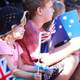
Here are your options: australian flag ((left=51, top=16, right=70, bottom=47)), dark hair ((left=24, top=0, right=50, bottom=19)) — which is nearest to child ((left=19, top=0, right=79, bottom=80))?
dark hair ((left=24, top=0, right=50, bottom=19))

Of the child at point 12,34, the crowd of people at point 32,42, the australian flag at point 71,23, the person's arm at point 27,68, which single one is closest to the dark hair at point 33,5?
the crowd of people at point 32,42

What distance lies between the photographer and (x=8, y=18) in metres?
2.04

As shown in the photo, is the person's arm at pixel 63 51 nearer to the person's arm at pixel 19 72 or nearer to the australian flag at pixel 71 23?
the australian flag at pixel 71 23

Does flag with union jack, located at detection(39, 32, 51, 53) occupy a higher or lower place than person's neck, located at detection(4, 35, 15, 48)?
lower

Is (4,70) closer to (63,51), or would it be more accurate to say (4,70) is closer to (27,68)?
(27,68)

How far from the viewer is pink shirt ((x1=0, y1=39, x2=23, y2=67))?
202 centimetres

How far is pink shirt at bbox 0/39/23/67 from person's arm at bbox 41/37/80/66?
0.25m

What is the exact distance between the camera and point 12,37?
2059mm

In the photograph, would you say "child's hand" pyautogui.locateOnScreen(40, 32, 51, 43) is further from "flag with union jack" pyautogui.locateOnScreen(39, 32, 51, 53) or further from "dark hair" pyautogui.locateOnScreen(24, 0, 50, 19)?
"dark hair" pyautogui.locateOnScreen(24, 0, 50, 19)

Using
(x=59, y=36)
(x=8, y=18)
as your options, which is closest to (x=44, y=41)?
(x=59, y=36)

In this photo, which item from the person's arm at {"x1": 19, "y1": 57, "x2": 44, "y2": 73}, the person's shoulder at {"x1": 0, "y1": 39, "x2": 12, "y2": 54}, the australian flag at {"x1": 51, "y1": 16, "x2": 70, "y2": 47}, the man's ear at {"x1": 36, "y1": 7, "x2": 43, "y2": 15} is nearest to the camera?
the person's shoulder at {"x1": 0, "y1": 39, "x2": 12, "y2": 54}

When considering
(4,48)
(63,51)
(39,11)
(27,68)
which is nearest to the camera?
(4,48)

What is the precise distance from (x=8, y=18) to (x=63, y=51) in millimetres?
559

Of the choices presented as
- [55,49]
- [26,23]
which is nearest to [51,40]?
[55,49]
